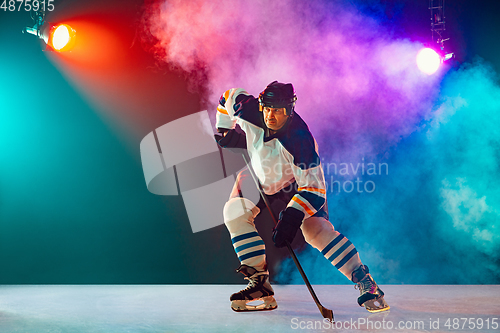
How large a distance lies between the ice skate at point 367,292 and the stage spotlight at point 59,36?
2.86 meters

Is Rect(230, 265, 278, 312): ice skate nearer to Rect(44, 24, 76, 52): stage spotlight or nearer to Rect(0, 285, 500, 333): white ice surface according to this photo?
Rect(0, 285, 500, 333): white ice surface

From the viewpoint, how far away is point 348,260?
83.7 inches

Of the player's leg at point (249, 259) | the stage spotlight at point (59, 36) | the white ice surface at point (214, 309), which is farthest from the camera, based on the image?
the stage spotlight at point (59, 36)

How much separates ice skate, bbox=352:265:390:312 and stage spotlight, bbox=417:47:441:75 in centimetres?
161

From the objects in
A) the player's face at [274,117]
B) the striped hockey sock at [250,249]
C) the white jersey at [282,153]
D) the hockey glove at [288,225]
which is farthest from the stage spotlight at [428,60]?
the striped hockey sock at [250,249]

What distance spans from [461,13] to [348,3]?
82cm

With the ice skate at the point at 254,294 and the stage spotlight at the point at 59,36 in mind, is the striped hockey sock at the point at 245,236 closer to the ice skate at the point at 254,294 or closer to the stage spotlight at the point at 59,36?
the ice skate at the point at 254,294

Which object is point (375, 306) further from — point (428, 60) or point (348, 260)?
point (428, 60)

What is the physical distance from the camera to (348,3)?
3.04 meters

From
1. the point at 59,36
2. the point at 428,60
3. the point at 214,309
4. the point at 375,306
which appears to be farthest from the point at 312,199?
the point at 59,36

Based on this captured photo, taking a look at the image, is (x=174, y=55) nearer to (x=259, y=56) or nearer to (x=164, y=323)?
(x=259, y=56)

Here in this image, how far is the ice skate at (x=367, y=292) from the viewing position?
208 cm

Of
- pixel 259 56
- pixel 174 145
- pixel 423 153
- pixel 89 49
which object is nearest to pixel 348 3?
pixel 259 56

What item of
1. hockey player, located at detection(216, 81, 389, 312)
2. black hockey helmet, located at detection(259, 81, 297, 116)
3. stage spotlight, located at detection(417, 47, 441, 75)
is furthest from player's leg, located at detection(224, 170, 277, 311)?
stage spotlight, located at detection(417, 47, 441, 75)
